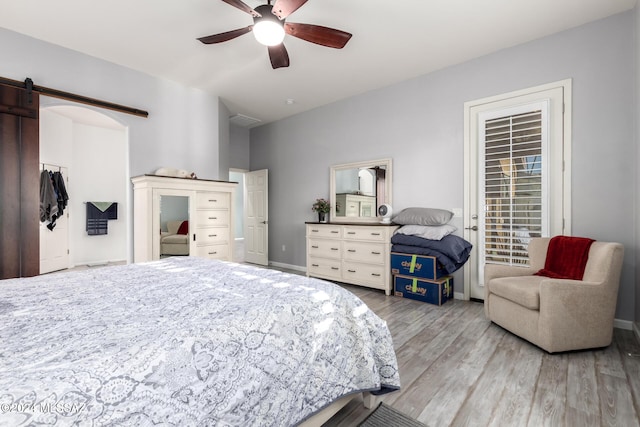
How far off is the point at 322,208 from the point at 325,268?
3.30 ft

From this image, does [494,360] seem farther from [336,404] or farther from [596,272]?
[336,404]

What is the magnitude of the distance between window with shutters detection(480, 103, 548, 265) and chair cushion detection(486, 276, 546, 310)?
696 mm

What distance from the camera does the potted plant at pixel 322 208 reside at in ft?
16.9

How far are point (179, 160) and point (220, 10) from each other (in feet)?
7.25

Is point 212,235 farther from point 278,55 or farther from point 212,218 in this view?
point 278,55

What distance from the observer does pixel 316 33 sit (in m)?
2.62

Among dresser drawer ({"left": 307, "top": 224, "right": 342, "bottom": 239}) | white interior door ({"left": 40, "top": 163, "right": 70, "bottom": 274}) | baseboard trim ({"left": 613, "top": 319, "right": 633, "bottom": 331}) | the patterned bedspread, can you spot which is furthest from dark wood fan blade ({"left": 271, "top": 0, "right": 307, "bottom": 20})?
white interior door ({"left": 40, "top": 163, "right": 70, "bottom": 274})

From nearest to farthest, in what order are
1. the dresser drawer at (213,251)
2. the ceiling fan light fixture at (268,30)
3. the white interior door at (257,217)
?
the ceiling fan light fixture at (268,30) → the dresser drawer at (213,251) → the white interior door at (257,217)

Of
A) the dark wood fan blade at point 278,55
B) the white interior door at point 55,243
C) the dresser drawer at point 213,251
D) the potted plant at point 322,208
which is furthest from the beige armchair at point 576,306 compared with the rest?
the white interior door at point 55,243

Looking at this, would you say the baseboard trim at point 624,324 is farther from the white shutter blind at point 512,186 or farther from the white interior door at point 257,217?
the white interior door at point 257,217

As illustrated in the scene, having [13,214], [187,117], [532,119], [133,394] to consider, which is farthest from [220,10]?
[532,119]

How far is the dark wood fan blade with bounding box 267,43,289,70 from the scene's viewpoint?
276 cm

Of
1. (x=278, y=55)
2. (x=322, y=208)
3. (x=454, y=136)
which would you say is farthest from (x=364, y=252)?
(x=278, y=55)

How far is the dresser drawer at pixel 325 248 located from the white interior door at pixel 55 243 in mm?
4224
